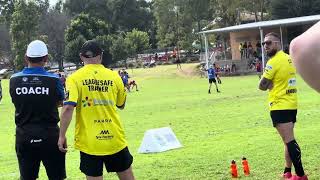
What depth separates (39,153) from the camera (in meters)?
5.95

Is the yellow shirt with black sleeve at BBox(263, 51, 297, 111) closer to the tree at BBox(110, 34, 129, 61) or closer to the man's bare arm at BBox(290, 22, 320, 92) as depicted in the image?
the man's bare arm at BBox(290, 22, 320, 92)

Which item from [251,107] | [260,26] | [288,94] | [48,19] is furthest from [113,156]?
[48,19]

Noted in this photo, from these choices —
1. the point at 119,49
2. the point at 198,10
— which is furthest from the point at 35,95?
the point at 198,10

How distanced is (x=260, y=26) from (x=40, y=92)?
42162mm

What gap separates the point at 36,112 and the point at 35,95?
0.60 feet

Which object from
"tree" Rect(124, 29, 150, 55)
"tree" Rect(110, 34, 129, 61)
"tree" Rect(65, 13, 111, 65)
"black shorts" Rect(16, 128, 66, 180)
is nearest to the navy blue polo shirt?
"black shorts" Rect(16, 128, 66, 180)

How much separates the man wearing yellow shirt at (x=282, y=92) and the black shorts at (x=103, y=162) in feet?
7.88

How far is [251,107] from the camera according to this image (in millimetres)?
19625

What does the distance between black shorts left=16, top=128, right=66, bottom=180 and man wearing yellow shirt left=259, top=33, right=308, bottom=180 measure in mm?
2814

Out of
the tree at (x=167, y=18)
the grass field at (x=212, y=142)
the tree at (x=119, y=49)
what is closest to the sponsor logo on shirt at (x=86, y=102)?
the grass field at (x=212, y=142)

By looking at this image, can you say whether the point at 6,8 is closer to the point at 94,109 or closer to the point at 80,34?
the point at 80,34

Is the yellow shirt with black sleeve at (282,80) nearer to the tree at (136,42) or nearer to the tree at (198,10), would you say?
the tree at (136,42)

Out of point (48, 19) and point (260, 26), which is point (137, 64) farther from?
point (260, 26)

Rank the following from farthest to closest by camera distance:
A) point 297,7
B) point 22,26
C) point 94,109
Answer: point 22,26 < point 297,7 < point 94,109
